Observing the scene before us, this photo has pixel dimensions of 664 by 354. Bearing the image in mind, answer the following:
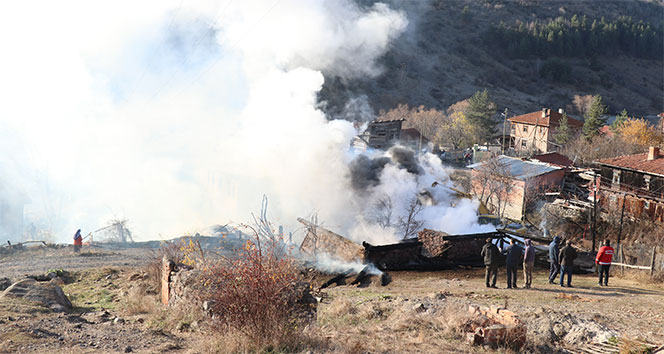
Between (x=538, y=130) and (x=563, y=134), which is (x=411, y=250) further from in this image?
(x=538, y=130)

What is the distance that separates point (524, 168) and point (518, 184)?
91.3 inches

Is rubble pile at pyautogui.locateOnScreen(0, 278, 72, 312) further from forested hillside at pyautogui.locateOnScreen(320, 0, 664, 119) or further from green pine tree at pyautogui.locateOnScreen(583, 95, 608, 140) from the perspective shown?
forested hillside at pyautogui.locateOnScreen(320, 0, 664, 119)

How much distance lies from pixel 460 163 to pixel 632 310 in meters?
42.4

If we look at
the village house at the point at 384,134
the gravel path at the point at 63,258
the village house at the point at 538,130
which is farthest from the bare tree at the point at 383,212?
the village house at the point at 538,130

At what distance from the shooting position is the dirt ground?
8211mm

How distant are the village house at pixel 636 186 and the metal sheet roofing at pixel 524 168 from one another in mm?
3597

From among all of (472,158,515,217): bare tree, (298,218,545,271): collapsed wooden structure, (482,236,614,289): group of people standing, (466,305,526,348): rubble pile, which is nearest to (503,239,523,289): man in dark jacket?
(482,236,614,289): group of people standing

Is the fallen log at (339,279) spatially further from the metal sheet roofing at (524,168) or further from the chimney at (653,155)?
the chimney at (653,155)

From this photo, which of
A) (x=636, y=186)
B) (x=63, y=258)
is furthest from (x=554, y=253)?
(x=636, y=186)

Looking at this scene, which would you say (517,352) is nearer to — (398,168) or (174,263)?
(174,263)

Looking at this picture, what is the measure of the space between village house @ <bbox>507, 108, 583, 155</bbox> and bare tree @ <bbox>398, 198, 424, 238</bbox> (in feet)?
120

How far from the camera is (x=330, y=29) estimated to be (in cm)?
4428

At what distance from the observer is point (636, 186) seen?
30.9 meters

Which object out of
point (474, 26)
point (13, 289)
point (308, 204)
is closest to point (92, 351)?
point (13, 289)
